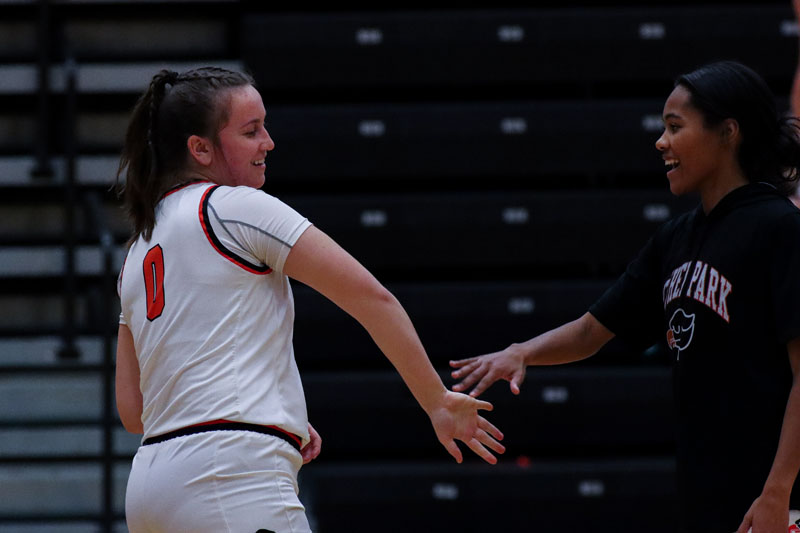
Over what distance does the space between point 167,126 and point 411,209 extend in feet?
11.3

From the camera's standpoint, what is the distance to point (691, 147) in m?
2.67

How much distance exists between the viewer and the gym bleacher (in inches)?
217

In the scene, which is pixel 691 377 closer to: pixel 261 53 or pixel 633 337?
pixel 633 337

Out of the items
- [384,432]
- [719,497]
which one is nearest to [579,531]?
[384,432]

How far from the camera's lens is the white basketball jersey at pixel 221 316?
227 cm

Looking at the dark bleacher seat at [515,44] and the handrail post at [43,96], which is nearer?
the handrail post at [43,96]

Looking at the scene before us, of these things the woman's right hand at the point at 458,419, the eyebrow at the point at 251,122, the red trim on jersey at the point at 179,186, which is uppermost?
the eyebrow at the point at 251,122

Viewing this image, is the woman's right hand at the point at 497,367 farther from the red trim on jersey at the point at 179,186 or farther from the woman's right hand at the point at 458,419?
the red trim on jersey at the point at 179,186

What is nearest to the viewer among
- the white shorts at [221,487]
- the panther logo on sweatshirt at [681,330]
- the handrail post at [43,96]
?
the white shorts at [221,487]

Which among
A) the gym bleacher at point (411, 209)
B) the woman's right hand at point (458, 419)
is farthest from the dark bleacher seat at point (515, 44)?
the woman's right hand at point (458, 419)

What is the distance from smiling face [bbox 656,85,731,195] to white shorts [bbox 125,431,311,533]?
1141 mm

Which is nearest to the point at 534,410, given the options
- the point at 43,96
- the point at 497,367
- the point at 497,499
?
the point at 497,499

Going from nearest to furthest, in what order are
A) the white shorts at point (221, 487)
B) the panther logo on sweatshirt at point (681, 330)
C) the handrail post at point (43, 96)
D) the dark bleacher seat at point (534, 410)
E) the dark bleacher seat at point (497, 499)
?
1. the white shorts at point (221, 487)
2. the panther logo on sweatshirt at point (681, 330)
3. the dark bleacher seat at point (497, 499)
4. the dark bleacher seat at point (534, 410)
5. the handrail post at point (43, 96)

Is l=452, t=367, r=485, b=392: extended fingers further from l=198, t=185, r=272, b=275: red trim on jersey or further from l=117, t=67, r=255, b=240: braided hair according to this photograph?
l=117, t=67, r=255, b=240: braided hair
